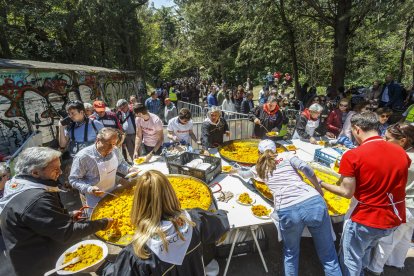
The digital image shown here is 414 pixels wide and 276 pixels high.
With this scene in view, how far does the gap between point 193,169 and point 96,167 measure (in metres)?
1.39

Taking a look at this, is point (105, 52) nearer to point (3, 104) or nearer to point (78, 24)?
point (78, 24)

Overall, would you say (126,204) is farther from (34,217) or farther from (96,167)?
(34,217)

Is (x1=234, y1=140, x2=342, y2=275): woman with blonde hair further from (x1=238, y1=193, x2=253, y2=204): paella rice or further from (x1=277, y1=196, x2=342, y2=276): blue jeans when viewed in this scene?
(x1=238, y1=193, x2=253, y2=204): paella rice

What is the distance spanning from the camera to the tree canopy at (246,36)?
11.3 meters

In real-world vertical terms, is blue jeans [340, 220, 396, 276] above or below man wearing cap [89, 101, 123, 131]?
below

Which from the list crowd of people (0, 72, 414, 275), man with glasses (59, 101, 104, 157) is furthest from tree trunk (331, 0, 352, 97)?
man with glasses (59, 101, 104, 157)

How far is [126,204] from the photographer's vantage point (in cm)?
325

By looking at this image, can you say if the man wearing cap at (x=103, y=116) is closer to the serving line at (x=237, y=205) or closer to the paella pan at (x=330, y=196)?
the serving line at (x=237, y=205)

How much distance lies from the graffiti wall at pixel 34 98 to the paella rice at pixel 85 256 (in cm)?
696

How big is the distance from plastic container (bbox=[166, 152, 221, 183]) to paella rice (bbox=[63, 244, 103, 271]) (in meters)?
1.66

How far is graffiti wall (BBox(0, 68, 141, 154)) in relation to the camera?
7555 mm

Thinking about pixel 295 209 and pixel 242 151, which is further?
pixel 242 151

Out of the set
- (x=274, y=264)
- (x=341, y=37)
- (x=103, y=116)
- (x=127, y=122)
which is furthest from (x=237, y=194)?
(x=341, y=37)

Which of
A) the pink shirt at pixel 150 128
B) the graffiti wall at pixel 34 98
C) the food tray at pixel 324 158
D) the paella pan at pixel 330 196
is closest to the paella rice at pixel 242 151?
the food tray at pixel 324 158
